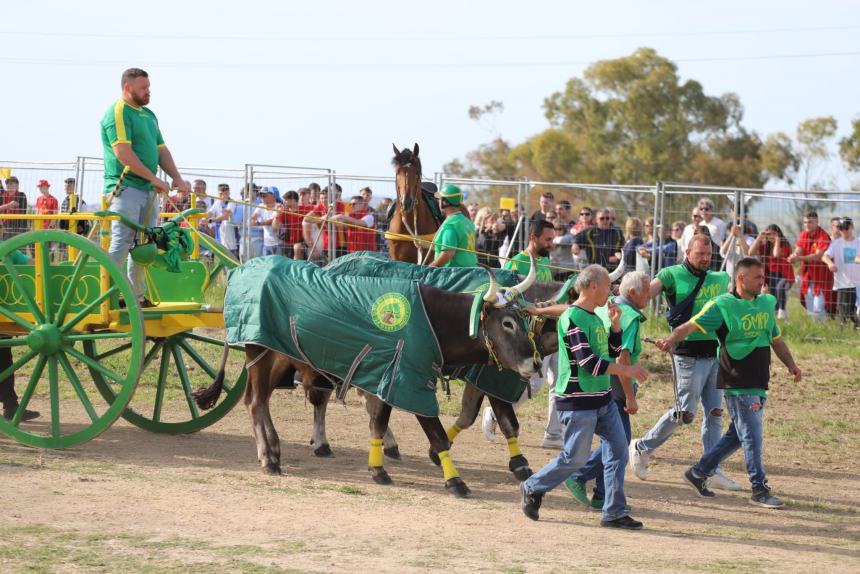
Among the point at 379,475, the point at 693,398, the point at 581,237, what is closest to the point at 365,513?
the point at 379,475

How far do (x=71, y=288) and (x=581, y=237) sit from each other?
817 cm

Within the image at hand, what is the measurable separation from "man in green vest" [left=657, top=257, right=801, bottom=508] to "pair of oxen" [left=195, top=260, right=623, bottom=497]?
1059 millimetres

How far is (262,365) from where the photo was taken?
30.0 feet

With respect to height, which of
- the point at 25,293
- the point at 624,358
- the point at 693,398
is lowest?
the point at 693,398

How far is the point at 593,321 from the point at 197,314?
142 inches

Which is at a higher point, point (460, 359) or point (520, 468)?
point (460, 359)

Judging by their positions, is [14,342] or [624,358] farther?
[14,342]

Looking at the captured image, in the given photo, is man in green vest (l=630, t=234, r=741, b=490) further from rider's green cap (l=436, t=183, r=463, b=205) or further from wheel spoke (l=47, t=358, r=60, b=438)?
wheel spoke (l=47, t=358, r=60, b=438)

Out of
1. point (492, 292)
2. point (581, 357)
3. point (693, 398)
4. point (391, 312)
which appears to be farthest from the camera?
point (693, 398)

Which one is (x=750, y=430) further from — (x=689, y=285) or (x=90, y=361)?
(x=90, y=361)

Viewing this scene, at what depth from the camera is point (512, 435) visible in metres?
8.91

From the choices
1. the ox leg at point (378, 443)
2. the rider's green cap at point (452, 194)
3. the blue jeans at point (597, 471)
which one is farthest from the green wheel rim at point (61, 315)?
the blue jeans at point (597, 471)

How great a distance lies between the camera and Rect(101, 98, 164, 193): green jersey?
889 cm


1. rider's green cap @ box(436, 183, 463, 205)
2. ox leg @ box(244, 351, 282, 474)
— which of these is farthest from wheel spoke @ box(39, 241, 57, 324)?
rider's green cap @ box(436, 183, 463, 205)
